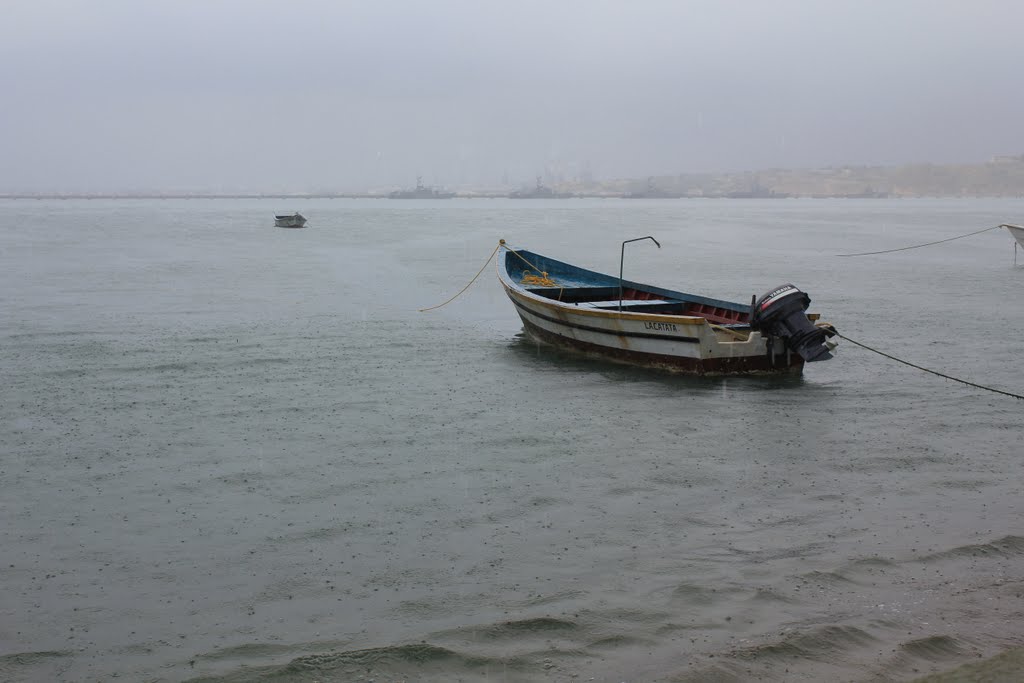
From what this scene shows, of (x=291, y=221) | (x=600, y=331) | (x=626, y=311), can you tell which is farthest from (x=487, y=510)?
(x=291, y=221)

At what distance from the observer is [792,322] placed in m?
17.7

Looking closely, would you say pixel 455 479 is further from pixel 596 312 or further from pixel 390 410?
pixel 596 312

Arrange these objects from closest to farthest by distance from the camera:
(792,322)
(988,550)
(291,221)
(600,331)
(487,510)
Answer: (988,550)
(487,510)
(792,322)
(600,331)
(291,221)

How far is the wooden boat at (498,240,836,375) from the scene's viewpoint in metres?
17.7

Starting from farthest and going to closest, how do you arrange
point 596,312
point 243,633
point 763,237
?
1. point 763,237
2. point 596,312
3. point 243,633

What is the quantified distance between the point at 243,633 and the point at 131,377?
12493mm

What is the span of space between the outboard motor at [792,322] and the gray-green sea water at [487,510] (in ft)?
3.03

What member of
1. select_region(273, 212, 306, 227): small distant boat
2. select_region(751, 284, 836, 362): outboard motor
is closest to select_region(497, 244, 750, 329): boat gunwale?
select_region(751, 284, 836, 362): outboard motor

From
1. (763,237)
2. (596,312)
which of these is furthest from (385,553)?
(763,237)

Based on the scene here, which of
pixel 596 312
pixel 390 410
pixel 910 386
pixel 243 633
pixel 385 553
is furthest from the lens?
pixel 596 312

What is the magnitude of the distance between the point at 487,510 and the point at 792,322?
9.24 m

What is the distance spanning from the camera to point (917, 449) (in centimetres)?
1370

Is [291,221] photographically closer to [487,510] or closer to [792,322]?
[792,322]

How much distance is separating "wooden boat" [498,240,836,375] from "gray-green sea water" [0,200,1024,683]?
580mm
